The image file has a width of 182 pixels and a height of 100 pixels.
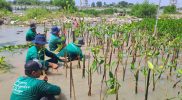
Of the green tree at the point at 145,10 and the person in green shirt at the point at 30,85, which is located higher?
the person in green shirt at the point at 30,85

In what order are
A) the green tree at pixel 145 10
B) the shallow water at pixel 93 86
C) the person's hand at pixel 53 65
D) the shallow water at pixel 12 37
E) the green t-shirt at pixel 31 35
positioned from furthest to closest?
the green tree at pixel 145 10 < the shallow water at pixel 12 37 < the green t-shirt at pixel 31 35 < the person's hand at pixel 53 65 < the shallow water at pixel 93 86

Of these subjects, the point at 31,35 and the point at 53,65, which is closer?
the point at 53,65

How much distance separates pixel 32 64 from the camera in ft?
14.9

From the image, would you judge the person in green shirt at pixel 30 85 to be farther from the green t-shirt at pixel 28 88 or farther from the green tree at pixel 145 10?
the green tree at pixel 145 10

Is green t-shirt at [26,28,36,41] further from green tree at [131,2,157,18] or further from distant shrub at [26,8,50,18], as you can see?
green tree at [131,2,157,18]

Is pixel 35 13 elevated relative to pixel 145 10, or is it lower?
elevated

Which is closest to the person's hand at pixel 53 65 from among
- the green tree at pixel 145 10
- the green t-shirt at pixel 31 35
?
the green t-shirt at pixel 31 35

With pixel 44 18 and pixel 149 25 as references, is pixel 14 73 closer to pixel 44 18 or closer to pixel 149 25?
pixel 149 25

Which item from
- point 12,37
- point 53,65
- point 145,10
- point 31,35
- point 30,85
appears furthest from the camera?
point 145,10

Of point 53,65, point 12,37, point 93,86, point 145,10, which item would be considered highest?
point 53,65

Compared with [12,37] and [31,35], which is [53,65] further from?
[12,37]

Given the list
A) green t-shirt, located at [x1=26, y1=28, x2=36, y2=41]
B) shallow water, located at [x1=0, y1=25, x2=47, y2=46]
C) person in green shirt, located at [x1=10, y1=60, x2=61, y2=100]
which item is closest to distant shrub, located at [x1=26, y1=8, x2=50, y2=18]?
shallow water, located at [x1=0, y1=25, x2=47, y2=46]

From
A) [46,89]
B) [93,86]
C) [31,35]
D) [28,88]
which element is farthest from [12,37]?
[28,88]

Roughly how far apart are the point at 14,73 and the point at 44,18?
23.6m
